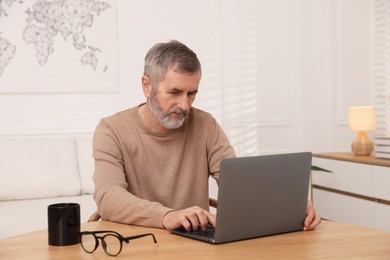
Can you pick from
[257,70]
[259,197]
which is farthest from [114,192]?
[257,70]

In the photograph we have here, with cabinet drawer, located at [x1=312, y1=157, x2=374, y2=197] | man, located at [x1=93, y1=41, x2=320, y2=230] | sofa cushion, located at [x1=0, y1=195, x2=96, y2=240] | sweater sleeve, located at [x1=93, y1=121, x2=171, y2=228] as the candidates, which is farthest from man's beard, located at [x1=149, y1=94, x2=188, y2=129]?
cabinet drawer, located at [x1=312, y1=157, x2=374, y2=197]

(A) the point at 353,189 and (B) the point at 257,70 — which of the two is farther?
(B) the point at 257,70

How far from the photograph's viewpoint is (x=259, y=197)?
167 cm

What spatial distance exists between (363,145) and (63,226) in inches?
115

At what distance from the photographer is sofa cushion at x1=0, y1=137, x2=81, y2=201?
374 cm

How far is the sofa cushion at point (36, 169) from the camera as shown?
3738 millimetres

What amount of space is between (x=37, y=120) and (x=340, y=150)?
2.36m

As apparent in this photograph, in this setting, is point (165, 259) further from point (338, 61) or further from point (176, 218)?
point (338, 61)

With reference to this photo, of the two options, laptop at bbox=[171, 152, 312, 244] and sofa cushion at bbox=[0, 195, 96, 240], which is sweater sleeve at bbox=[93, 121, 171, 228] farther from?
A: sofa cushion at bbox=[0, 195, 96, 240]

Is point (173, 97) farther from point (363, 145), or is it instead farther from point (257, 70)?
point (257, 70)

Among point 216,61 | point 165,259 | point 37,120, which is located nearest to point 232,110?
point 216,61

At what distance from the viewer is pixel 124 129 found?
2.26 meters

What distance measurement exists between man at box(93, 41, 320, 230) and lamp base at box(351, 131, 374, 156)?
6.65 feet

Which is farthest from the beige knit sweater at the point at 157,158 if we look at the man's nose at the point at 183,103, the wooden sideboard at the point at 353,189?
the wooden sideboard at the point at 353,189
